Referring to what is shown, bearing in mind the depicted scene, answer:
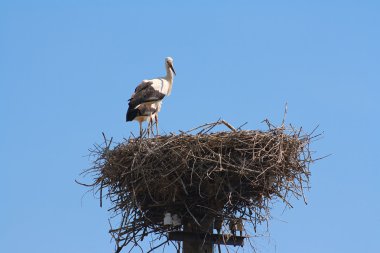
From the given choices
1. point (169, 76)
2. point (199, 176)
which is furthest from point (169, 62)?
point (199, 176)

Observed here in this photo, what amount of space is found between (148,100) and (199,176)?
12.6 feet

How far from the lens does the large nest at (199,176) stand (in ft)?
27.2

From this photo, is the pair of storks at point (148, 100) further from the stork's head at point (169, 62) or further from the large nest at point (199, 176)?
the large nest at point (199, 176)

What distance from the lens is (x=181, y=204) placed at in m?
8.41

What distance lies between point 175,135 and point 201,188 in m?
0.74

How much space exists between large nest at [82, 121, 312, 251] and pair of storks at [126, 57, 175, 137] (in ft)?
9.26

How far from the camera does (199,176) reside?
26.9 feet

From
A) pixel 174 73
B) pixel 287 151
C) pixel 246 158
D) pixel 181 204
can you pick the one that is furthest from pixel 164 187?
pixel 174 73

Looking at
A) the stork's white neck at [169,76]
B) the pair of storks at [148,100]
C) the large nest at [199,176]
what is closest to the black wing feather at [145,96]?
the pair of storks at [148,100]

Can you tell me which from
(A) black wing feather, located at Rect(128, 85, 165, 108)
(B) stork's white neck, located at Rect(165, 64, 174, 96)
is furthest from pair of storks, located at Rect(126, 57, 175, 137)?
(B) stork's white neck, located at Rect(165, 64, 174, 96)

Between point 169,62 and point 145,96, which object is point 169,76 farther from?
point 145,96

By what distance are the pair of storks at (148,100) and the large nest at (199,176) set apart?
2.82 m

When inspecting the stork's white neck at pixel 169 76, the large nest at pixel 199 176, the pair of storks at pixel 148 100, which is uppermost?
the stork's white neck at pixel 169 76

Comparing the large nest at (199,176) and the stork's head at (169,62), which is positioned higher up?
the stork's head at (169,62)
